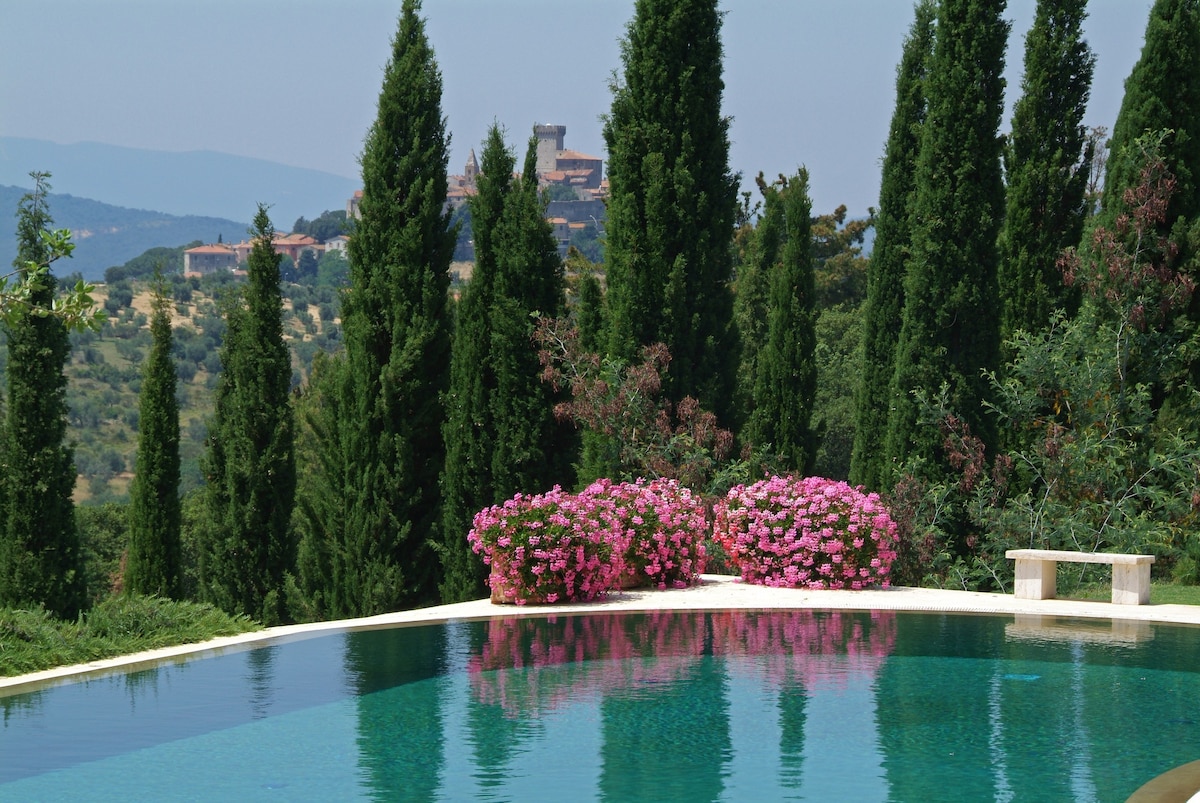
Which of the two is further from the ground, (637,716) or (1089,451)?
(1089,451)

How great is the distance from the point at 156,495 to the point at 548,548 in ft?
33.4

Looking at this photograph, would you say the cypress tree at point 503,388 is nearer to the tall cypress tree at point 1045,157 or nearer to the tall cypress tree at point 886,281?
the tall cypress tree at point 886,281

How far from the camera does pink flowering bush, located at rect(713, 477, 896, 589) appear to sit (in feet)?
45.0

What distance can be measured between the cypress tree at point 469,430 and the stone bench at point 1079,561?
671 centimetres

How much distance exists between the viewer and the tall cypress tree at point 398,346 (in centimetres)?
1750

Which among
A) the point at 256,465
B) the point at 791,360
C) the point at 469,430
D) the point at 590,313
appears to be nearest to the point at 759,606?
the point at 469,430

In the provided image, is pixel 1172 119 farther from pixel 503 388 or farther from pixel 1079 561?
pixel 503 388

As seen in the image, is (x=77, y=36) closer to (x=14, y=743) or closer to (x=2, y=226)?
(x=14, y=743)

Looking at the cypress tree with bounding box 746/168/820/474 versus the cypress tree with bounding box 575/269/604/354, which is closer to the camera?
the cypress tree with bounding box 575/269/604/354

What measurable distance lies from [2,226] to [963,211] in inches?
A: 8117

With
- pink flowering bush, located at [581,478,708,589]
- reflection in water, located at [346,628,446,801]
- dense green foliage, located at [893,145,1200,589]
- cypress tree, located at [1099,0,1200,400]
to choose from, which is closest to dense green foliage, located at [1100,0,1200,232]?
cypress tree, located at [1099,0,1200,400]

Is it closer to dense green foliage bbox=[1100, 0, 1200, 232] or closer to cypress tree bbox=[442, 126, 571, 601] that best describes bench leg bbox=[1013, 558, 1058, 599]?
dense green foliage bbox=[1100, 0, 1200, 232]

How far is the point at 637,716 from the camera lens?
8.88 metres

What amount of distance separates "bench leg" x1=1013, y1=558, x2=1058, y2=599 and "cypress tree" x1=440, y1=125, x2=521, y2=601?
668 cm
